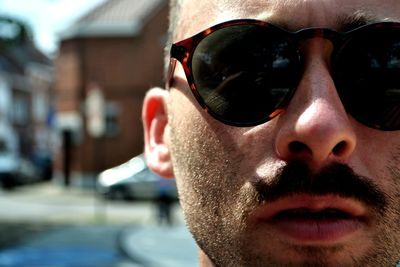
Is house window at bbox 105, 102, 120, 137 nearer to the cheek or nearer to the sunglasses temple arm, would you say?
the sunglasses temple arm

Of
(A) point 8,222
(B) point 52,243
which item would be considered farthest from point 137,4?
(B) point 52,243

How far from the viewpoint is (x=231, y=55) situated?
4.51ft

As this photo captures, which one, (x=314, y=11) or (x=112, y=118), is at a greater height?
(x=314, y=11)

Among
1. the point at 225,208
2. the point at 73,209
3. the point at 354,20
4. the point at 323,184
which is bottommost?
the point at 73,209

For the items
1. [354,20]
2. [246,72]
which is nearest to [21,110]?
[246,72]

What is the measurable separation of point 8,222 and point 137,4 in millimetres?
12144

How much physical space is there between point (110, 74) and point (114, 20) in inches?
83.1

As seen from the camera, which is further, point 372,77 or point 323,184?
point 372,77

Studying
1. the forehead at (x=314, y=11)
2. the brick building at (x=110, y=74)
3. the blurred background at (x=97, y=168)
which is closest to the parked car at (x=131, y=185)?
the blurred background at (x=97, y=168)

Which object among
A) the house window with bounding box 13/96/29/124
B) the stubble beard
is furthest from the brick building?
the house window with bounding box 13/96/29/124

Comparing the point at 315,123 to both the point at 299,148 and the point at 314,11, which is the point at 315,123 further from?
the point at 314,11

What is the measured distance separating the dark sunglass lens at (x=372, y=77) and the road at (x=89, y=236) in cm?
685

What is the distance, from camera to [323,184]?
1.19 meters

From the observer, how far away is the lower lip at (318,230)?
122 cm
